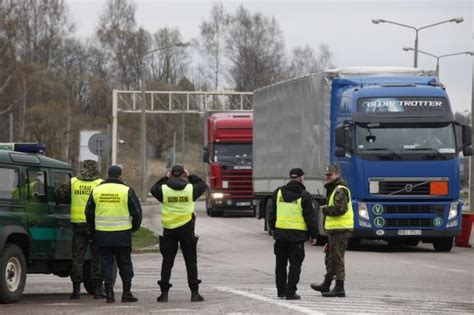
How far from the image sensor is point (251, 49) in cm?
9231

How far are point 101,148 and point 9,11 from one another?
29389mm

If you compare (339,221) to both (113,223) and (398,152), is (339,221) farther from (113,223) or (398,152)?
(398,152)

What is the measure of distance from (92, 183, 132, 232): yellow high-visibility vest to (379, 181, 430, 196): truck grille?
418 inches

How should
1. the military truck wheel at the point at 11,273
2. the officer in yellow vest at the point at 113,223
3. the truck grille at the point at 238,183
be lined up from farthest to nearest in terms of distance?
the truck grille at the point at 238,183
the officer in yellow vest at the point at 113,223
the military truck wheel at the point at 11,273

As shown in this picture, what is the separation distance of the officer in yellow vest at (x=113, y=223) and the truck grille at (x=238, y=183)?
27.9 meters

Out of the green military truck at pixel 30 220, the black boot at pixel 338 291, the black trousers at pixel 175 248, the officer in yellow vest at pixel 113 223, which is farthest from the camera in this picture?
the black boot at pixel 338 291

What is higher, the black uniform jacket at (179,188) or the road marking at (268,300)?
the black uniform jacket at (179,188)

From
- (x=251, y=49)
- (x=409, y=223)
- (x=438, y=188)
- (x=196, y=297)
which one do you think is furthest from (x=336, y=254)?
(x=251, y=49)

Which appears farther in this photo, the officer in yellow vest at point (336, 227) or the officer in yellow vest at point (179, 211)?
the officer in yellow vest at point (336, 227)

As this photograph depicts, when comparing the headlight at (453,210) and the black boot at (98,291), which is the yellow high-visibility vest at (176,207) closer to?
the black boot at (98,291)

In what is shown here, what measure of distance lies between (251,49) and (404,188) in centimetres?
6855

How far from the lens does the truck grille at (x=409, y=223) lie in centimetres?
2464

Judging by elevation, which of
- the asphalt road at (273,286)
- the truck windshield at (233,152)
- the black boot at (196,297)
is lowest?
the asphalt road at (273,286)

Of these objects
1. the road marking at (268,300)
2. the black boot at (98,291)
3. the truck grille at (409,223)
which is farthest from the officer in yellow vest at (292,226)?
the truck grille at (409,223)
